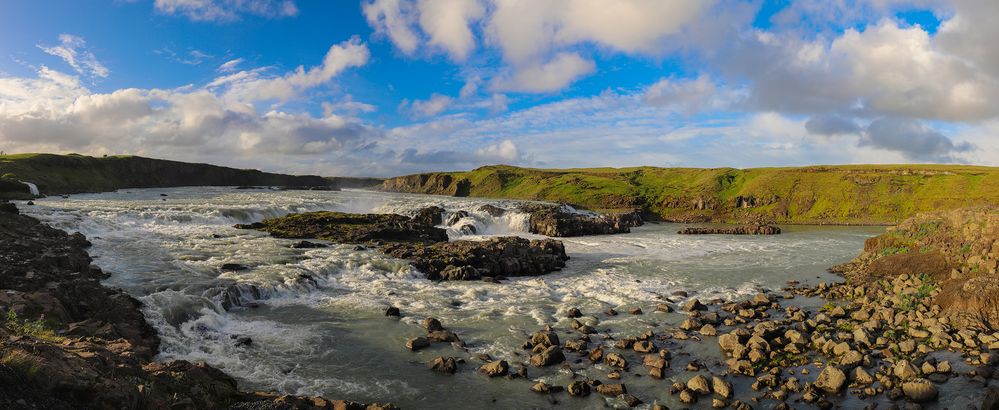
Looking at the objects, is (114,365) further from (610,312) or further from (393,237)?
(393,237)

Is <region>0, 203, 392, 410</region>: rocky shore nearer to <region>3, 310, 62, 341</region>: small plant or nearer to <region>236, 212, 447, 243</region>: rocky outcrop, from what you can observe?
<region>3, 310, 62, 341</region>: small plant

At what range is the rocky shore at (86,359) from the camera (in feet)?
27.1

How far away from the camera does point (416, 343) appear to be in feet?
66.0

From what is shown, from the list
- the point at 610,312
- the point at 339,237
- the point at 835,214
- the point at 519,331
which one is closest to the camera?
the point at 519,331

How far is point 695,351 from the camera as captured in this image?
19.8 m

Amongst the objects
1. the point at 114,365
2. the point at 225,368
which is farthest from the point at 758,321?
the point at 114,365

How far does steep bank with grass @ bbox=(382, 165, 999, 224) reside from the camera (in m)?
99.7

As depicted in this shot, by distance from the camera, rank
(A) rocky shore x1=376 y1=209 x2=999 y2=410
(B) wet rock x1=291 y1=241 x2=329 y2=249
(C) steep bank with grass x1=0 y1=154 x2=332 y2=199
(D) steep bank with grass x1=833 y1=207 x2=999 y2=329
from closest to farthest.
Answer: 1. (A) rocky shore x1=376 y1=209 x2=999 y2=410
2. (D) steep bank with grass x1=833 y1=207 x2=999 y2=329
3. (B) wet rock x1=291 y1=241 x2=329 y2=249
4. (C) steep bank with grass x1=0 y1=154 x2=332 y2=199

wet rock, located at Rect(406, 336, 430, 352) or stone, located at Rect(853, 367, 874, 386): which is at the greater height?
stone, located at Rect(853, 367, 874, 386)

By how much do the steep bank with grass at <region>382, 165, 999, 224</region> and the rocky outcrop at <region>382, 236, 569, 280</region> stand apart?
7402cm

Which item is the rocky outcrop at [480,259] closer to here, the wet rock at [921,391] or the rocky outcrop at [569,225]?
the wet rock at [921,391]

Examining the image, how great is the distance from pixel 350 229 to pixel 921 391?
152ft

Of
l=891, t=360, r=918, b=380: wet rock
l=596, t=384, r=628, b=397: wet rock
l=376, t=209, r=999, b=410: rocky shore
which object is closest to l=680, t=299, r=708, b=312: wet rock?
l=376, t=209, r=999, b=410: rocky shore

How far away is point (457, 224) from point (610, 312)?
4886 cm
